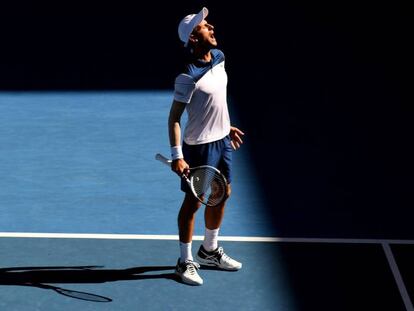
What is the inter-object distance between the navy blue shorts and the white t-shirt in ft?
0.12

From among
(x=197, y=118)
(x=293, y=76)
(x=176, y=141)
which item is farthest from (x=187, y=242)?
(x=293, y=76)

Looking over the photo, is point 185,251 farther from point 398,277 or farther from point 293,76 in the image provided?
point 293,76

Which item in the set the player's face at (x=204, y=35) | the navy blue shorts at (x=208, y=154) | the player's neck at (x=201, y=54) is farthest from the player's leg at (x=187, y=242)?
the player's face at (x=204, y=35)

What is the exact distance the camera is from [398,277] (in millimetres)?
7977

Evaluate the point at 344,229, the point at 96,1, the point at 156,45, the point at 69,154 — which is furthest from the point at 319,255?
the point at 96,1

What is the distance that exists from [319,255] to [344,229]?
0.63 m

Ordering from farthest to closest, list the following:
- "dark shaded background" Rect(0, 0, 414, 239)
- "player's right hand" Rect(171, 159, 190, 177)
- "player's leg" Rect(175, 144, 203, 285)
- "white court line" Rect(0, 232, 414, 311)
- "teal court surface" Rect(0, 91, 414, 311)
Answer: "dark shaded background" Rect(0, 0, 414, 239), "white court line" Rect(0, 232, 414, 311), "player's leg" Rect(175, 144, 203, 285), "teal court surface" Rect(0, 91, 414, 311), "player's right hand" Rect(171, 159, 190, 177)

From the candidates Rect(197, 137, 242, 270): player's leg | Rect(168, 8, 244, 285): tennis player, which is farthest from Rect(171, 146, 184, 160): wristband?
Rect(197, 137, 242, 270): player's leg

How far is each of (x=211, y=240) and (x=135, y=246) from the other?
753 mm

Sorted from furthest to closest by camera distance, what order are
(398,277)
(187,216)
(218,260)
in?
(218,260) < (398,277) < (187,216)

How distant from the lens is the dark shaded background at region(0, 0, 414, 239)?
382 inches

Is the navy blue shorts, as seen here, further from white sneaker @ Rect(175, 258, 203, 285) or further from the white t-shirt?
white sneaker @ Rect(175, 258, 203, 285)

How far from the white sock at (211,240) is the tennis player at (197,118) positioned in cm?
15

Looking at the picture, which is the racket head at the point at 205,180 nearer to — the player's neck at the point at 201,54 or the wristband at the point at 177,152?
the wristband at the point at 177,152
